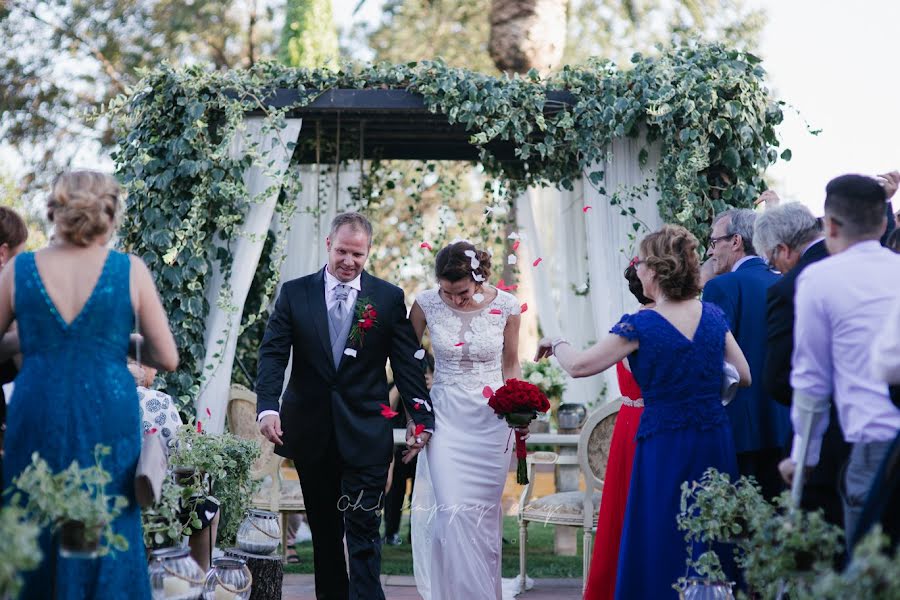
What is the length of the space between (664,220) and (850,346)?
4704 mm

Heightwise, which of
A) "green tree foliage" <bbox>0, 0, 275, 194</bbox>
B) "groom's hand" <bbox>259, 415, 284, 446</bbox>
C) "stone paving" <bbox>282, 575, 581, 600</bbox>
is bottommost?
"stone paving" <bbox>282, 575, 581, 600</bbox>

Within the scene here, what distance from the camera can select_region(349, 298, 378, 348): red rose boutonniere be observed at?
5.12 meters

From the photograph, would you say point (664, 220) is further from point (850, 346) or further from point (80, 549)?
point (80, 549)

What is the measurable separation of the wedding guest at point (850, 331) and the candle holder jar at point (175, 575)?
2.29 meters

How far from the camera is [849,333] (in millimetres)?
3260

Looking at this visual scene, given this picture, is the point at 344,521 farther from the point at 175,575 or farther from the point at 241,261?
the point at 241,261

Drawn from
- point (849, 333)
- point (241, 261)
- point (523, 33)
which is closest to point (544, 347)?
point (849, 333)

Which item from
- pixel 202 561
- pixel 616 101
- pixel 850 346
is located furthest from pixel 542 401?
pixel 616 101

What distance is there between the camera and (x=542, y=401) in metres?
5.34

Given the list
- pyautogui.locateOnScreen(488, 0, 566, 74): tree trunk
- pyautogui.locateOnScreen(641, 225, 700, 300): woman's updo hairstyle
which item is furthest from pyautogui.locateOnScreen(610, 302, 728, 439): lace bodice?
pyautogui.locateOnScreen(488, 0, 566, 74): tree trunk

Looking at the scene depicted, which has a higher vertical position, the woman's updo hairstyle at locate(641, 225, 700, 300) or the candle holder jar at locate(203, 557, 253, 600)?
the woman's updo hairstyle at locate(641, 225, 700, 300)

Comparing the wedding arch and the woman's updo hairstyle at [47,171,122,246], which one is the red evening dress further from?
the woman's updo hairstyle at [47,171,122,246]

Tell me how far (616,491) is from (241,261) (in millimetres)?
3704

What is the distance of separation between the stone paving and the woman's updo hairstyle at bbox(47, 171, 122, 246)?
3.73 meters
